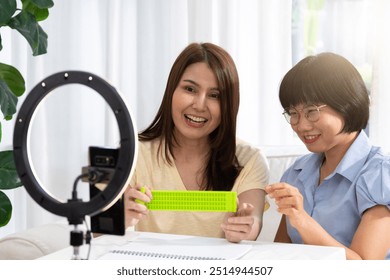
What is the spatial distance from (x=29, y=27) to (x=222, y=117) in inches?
31.6

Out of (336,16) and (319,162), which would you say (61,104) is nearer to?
(319,162)

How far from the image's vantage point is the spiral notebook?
1037 millimetres

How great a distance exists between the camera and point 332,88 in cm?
141

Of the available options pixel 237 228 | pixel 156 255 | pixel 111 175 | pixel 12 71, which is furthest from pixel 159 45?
pixel 111 175

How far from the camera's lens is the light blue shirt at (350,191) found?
4.42 feet

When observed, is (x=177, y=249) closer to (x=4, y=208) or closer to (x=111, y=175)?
(x=111, y=175)

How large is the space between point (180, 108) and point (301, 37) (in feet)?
5.21

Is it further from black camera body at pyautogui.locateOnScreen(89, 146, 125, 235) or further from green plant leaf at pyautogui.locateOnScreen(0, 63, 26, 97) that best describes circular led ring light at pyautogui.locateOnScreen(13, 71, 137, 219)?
green plant leaf at pyautogui.locateOnScreen(0, 63, 26, 97)

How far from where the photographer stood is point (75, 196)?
734 millimetres

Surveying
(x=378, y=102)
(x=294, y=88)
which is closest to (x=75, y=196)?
(x=294, y=88)

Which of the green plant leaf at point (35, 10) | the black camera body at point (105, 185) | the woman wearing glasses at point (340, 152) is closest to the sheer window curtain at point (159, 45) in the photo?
the green plant leaf at point (35, 10)

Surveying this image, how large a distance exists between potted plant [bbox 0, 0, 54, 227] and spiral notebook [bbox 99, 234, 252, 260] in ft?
2.64

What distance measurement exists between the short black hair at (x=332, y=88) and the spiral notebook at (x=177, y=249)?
17.8 inches

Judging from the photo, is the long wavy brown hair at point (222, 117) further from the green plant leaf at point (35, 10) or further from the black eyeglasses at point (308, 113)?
the green plant leaf at point (35, 10)
